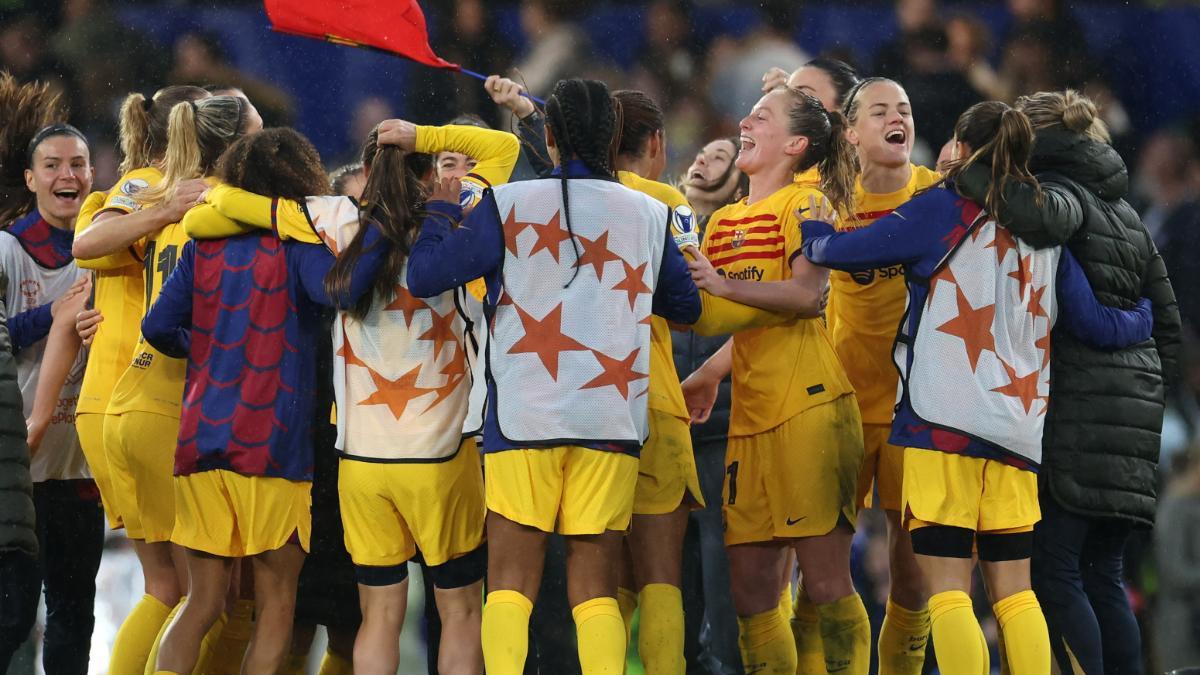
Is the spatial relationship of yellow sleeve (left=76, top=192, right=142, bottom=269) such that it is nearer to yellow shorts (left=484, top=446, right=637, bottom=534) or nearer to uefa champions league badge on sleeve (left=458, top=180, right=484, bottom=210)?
uefa champions league badge on sleeve (left=458, top=180, right=484, bottom=210)

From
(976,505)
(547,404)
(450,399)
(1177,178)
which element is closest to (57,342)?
(450,399)

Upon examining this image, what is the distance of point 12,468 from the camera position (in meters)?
4.63

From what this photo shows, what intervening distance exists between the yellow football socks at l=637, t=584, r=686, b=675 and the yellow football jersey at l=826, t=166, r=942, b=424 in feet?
3.27

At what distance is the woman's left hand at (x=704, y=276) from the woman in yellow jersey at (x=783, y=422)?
25mm

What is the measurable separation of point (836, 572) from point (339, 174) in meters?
2.29

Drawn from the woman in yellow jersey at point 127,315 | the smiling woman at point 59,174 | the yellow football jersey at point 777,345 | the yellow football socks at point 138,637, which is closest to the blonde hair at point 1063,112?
the yellow football jersey at point 777,345

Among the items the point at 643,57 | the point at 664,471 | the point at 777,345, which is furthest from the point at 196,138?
the point at 643,57

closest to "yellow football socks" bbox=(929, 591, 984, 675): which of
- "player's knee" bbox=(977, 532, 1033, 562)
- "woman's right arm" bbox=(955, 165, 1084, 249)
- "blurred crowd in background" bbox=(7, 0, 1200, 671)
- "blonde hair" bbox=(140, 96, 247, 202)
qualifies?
"player's knee" bbox=(977, 532, 1033, 562)

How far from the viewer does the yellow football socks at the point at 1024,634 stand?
4.16 m

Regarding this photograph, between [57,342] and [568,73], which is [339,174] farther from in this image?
[568,73]

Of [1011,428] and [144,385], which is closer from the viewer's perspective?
[1011,428]

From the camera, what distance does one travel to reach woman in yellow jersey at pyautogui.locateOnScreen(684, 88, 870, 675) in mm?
4543

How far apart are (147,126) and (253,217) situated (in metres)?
0.92

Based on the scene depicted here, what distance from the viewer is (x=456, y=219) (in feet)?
13.9
